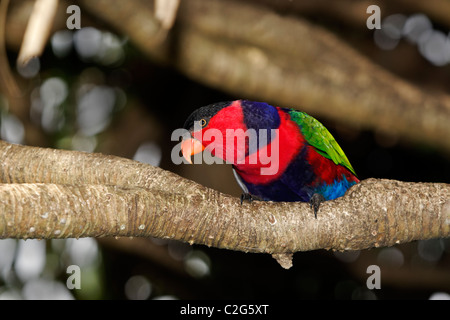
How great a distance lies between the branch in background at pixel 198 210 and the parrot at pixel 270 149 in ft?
0.98

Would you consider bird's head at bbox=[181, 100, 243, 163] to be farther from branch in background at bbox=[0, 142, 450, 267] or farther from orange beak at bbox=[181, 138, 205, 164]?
branch in background at bbox=[0, 142, 450, 267]

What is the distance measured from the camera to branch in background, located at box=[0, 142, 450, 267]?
1.64 metres

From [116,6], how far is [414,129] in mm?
2545

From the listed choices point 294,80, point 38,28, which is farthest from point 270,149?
point 38,28

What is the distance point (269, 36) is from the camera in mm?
4086

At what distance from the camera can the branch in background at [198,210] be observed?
164 cm

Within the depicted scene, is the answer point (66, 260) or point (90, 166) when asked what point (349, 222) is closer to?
point (90, 166)

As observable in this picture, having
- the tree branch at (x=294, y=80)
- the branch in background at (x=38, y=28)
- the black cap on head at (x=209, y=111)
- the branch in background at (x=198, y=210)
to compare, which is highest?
the tree branch at (x=294, y=80)

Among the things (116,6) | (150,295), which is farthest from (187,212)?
(150,295)

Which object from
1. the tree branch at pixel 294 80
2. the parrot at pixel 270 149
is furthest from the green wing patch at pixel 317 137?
the tree branch at pixel 294 80

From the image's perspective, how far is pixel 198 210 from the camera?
5.96ft

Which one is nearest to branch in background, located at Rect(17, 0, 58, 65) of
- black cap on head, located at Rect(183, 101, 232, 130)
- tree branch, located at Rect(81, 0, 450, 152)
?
black cap on head, located at Rect(183, 101, 232, 130)

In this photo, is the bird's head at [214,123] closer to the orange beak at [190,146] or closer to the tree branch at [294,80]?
the orange beak at [190,146]

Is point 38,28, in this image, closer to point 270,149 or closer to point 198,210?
point 198,210
